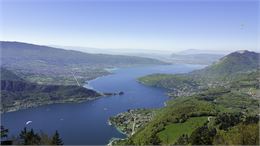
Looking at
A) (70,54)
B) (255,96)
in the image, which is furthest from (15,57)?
(255,96)

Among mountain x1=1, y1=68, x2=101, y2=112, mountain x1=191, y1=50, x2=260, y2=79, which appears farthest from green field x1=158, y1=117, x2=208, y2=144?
mountain x1=191, y1=50, x2=260, y2=79

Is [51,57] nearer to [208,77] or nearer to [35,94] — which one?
[208,77]

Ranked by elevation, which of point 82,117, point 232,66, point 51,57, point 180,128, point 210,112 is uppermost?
point 232,66

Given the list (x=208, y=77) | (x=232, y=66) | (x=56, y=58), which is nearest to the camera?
(x=208, y=77)

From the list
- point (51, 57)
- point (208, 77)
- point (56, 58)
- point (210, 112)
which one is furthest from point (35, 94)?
point (51, 57)

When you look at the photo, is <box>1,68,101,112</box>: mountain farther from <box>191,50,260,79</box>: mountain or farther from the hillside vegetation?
<box>191,50,260,79</box>: mountain

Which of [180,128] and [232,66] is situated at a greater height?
[232,66]

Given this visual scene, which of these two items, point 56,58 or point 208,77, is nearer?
point 208,77

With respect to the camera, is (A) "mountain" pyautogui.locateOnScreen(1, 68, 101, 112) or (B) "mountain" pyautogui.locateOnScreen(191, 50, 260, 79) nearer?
(A) "mountain" pyautogui.locateOnScreen(1, 68, 101, 112)
